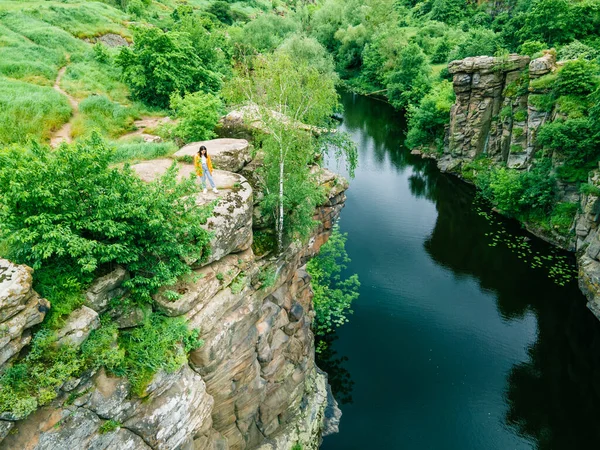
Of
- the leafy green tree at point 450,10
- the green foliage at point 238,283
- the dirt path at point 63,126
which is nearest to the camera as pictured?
the green foliage at point 238,283

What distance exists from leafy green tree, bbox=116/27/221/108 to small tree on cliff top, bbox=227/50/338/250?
969cm

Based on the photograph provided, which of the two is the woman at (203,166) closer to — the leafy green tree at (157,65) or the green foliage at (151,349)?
the green foliage at (151,349)

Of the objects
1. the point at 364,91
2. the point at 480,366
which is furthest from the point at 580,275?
the point at 364,91

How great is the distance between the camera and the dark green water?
20.3m

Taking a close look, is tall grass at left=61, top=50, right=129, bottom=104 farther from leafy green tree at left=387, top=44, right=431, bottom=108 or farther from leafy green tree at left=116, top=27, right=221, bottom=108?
leafy green tree at left=387, top=44, right=431, bottom=108

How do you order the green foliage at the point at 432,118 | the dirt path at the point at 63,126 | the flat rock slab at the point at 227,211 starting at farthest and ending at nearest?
the green foliage at the point at 432,118, the dirt path at the point at 63,126, the flat rock slab at the point at 227,211

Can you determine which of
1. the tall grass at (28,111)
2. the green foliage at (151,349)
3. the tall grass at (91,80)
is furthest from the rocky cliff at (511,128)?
the tall grass at (28,111)

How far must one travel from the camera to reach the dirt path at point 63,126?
18.3 m

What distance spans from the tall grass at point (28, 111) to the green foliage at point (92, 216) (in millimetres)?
8952

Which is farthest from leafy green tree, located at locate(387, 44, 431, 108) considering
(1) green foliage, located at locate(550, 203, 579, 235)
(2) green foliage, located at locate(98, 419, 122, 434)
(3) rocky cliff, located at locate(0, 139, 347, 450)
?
(2) green foliage, located at locate(98, 419, 122, 434)

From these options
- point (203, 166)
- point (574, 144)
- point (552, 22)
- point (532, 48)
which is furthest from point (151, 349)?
point (552, 22)

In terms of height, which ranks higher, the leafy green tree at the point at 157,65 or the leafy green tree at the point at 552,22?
the leafy green tree at the point at 552,22

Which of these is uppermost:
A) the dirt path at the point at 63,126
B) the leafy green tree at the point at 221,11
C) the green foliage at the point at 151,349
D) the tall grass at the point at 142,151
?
the leafy green tree at the point at 221,11

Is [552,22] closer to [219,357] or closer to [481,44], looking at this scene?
[481,44]
